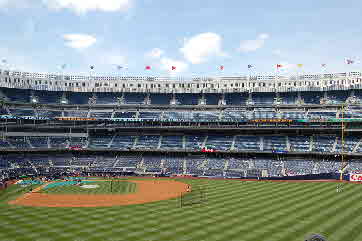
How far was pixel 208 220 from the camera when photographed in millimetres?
29906

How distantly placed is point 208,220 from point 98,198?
19.8 metres

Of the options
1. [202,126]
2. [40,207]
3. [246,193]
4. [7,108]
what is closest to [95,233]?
[40,207]

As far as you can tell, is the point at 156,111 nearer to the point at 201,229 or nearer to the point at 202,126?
the point at 202,126

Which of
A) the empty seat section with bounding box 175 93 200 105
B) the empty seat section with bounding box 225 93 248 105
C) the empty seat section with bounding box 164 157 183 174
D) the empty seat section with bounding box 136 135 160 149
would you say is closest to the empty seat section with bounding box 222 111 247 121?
the empty seat section with bounding box 225 93 248 105

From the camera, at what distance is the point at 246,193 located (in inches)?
1762

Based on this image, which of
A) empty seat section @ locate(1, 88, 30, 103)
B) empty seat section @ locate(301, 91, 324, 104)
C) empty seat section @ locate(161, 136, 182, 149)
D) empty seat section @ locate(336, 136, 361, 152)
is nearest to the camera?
empty seat section @ locate(336, 136, 361, 152)

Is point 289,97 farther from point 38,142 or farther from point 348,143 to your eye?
point 38,142

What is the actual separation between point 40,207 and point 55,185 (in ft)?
60.9

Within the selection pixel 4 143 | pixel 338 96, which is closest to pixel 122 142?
pixel 4 143

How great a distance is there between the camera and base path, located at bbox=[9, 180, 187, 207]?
39.4m

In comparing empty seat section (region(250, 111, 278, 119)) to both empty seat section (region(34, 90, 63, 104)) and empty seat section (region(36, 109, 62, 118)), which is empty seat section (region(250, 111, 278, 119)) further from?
empty seat section (region(34, 90, 63, 104))

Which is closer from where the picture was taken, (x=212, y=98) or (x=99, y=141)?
(x=99, y=141)

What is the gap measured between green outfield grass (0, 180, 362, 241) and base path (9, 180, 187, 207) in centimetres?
255

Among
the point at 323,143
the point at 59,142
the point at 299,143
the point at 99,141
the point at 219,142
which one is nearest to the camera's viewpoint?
the point at 323,143
